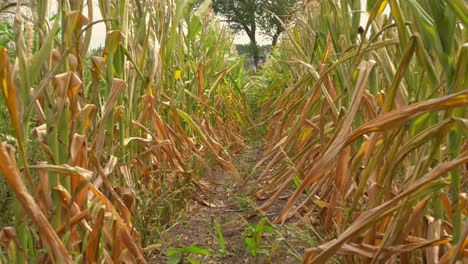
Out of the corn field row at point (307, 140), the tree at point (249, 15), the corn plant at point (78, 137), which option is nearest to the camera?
the corn field row at point (307, 140)

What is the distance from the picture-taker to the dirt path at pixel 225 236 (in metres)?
1.61

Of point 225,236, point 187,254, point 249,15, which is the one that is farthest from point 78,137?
point 249,15

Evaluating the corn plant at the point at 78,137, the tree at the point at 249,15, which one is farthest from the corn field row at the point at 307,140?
the tree at the point at 249,15

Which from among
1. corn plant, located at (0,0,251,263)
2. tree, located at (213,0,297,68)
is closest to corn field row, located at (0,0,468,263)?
corn plant, located at (0,0,251,263)

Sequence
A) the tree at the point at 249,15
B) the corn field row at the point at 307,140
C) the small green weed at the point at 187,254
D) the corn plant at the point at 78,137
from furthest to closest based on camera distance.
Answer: the tree at the point at 249,15, the small green weed at the point at 187,254, the corn plant at the point at 78,137, the corn field row at the point at 307,140

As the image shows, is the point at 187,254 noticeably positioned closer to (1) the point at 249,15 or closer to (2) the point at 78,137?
(2) the point at 78,137

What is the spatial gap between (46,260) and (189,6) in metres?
2.34

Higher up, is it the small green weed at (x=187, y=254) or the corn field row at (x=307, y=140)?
the corn field row at (x=307, y=140)

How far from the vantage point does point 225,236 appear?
2.01 meters

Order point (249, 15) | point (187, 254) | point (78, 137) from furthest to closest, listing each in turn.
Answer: point (249, 15), point (187, 254), point (78, 137)

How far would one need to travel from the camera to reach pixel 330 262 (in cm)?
135

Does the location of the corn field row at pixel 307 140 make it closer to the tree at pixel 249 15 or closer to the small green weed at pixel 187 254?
the small green weed at pixel 187 254

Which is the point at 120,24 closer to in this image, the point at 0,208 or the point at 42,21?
the point at 42,21

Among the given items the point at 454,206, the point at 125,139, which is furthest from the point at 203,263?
the point at 454,206
